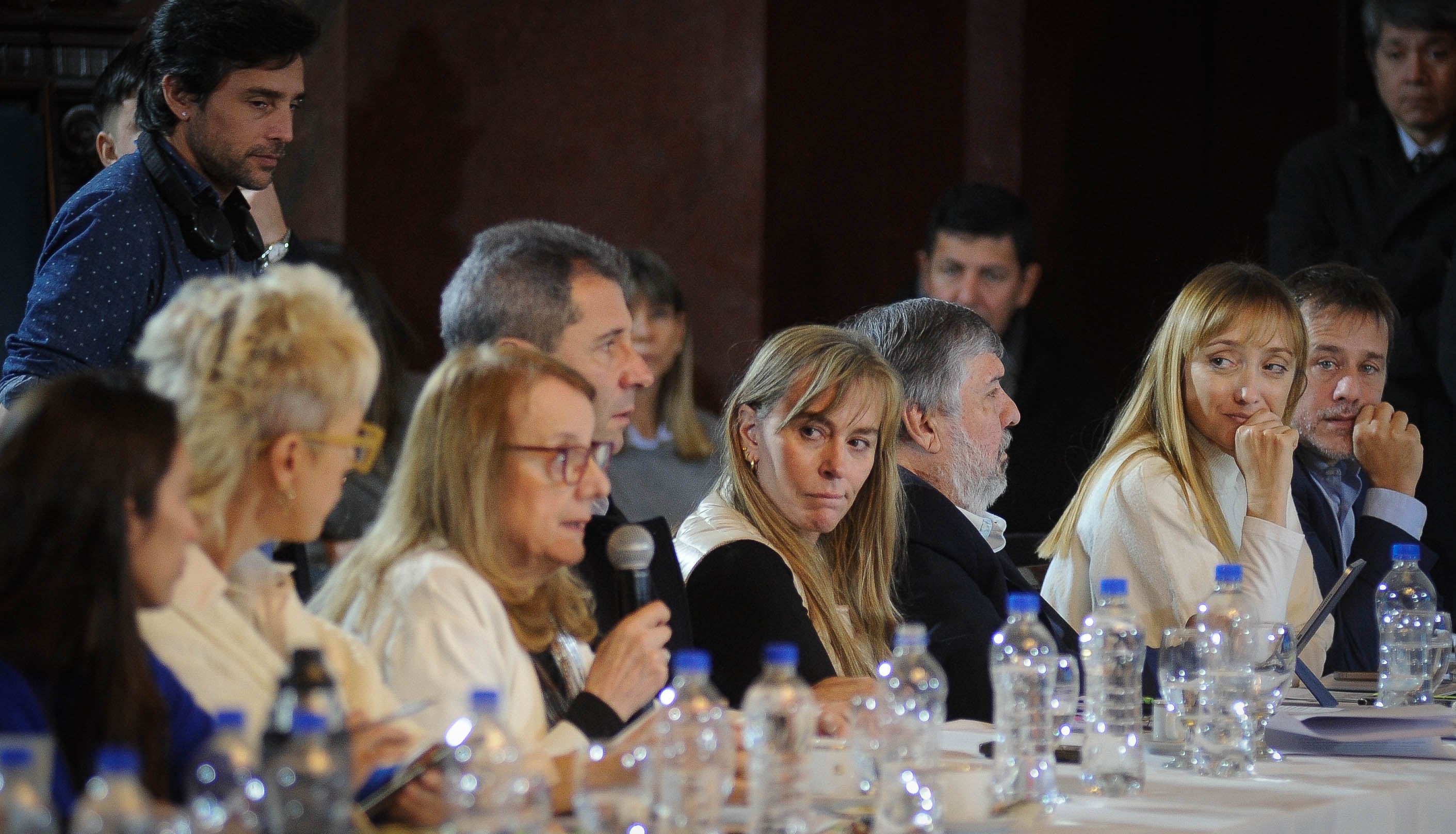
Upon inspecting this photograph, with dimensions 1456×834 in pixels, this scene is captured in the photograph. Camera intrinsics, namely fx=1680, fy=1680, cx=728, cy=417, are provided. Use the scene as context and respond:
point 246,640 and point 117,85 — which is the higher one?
point 117,85

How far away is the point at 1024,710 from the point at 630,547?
541 mm

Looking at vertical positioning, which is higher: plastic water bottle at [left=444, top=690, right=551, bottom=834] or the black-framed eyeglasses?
the black-framed eyeglasses

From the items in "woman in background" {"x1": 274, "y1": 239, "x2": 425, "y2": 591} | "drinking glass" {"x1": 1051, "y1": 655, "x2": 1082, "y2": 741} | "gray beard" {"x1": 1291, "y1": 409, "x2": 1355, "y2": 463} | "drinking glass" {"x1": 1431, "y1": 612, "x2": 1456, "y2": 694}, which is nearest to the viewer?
"drinking glass" {"x1": 1051, "y1": 655, "x2": 1082, "y2": 741}

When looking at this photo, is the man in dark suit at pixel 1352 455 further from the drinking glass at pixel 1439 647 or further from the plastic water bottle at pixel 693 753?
the plastic water bottle at pixel 693 753

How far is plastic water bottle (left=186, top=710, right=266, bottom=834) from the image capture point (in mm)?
1310

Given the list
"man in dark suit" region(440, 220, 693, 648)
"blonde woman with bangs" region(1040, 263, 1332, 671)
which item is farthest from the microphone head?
"blonde woman with bangs" region(1040, 263, 1332, 671)

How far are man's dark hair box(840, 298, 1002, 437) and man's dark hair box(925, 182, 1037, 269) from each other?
5.25ft

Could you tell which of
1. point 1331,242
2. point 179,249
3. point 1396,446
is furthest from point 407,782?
point 1331,242

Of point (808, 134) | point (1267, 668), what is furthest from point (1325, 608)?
point (808, 134)

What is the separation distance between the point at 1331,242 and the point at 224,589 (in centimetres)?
393

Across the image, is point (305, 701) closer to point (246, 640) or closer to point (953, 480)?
point (246, 640)

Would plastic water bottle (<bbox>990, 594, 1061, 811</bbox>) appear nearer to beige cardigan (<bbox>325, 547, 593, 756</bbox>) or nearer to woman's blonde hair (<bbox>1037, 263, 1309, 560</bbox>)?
beige cardigan (<bbox>325, 547, 593, 756</bbox>)

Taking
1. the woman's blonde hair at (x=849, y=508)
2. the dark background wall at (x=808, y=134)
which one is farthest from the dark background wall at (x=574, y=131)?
the woman's blonde hair at (x=849, y=508)

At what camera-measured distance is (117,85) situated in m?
3.51
